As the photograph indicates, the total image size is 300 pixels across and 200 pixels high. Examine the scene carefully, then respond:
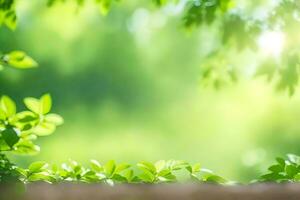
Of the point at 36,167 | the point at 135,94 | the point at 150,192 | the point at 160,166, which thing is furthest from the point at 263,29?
the point at 135,94

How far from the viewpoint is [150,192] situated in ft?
7.00

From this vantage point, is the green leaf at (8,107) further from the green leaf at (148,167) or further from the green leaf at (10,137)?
the green leaf at (148,167)

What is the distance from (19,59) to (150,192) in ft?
3.35

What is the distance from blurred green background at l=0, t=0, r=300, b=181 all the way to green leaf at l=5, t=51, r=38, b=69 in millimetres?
23252

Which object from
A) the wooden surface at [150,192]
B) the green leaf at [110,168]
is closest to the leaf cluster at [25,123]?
the green leaf at [110,168]

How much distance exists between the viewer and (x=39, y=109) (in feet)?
9.95

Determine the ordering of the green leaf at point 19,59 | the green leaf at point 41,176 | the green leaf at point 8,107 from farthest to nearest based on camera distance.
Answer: the green leaf at point 41,176
the green leaf at point 8,107
the green leaf at point 19,59

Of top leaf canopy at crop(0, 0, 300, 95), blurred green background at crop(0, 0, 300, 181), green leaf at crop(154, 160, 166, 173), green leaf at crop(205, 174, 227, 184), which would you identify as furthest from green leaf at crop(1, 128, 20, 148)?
blurred green background at crop(0, 0, 300, 181)

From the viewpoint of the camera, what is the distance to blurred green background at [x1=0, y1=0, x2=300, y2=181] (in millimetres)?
26906

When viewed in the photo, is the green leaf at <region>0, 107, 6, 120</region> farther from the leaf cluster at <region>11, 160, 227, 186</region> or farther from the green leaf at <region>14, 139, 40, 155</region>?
the leaf cluster at <region>11, 160, 227, 186</region>

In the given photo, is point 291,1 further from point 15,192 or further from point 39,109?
point 15,192

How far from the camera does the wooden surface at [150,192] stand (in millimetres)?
2109

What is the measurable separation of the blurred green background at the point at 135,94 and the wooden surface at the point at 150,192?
23.9 m

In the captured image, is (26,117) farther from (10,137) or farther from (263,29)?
(263,29)
